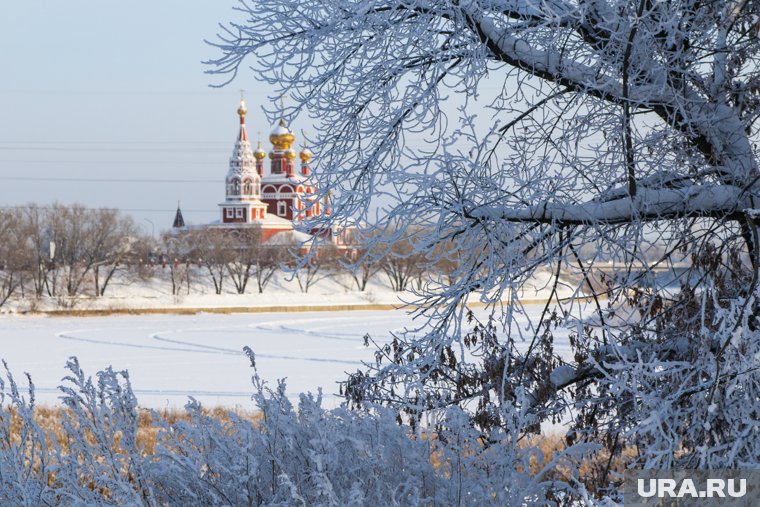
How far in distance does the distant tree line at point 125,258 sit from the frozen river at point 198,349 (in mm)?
14981

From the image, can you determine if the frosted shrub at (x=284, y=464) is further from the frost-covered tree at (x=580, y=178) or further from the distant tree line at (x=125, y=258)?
the distant tree line at (x=125, y=258)

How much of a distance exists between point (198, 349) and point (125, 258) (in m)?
36.9

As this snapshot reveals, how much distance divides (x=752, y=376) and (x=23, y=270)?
5177 cm

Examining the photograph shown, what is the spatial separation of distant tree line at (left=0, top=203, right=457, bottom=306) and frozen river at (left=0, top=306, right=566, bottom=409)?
49.1 feet

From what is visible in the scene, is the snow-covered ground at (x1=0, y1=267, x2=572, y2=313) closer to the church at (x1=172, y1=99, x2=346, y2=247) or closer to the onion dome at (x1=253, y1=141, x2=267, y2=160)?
the church at (x1=172, y1=99, x2=346, y2=247)

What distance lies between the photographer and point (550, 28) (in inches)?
204

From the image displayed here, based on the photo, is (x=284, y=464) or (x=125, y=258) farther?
(x=125, y=258)

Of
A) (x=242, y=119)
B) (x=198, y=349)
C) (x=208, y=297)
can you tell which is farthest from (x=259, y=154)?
(x=198, y=349)

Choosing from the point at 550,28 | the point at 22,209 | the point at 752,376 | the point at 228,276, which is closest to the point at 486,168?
the point at 550,28

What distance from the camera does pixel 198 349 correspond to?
25.1m

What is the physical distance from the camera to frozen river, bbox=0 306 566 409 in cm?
1717

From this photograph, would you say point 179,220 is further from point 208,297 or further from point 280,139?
point 208,297

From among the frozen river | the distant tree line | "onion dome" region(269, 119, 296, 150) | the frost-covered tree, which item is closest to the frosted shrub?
the frost-covered tree

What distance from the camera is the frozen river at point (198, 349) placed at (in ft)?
56.3
